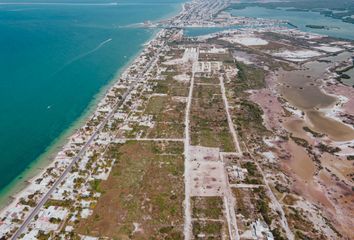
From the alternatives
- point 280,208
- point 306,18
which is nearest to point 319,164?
point 280,208

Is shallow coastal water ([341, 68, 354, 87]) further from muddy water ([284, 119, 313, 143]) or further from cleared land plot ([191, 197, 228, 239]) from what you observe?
cleared land plot ([191, 197, 228, 239])

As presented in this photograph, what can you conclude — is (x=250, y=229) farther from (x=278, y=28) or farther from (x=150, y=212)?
(x=278, y=28)

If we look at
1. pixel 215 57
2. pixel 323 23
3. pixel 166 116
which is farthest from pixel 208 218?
pixel 323 23

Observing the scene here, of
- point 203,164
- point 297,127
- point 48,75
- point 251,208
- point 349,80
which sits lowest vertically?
point 251,208

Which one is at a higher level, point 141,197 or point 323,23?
point 323,23

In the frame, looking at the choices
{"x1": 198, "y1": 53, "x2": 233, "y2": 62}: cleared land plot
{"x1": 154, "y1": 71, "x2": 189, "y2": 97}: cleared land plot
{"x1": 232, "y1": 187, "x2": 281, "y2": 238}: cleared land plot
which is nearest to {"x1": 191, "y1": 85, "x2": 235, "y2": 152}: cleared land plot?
Result: {"x1": 154, "y1": 71, "x2": 189, "y2": 97}: cleared land plot

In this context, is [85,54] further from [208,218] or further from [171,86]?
[208,218]
